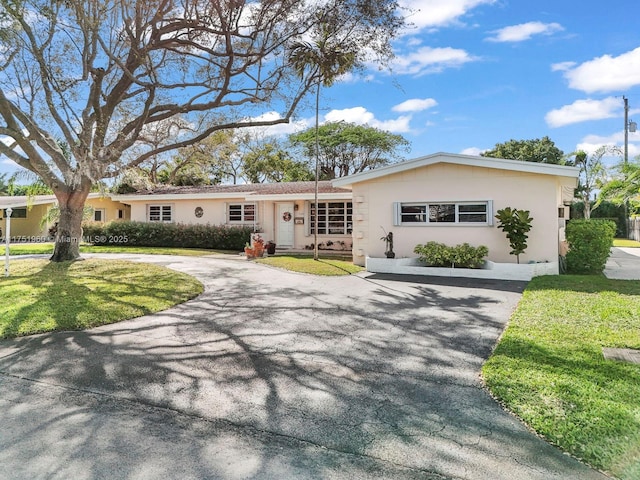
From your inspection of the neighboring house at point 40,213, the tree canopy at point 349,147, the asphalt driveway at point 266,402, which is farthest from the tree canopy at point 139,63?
the tree canopy at point 349,147

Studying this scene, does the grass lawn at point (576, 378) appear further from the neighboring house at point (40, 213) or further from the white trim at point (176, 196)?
the neighboring house at point (40, 213)

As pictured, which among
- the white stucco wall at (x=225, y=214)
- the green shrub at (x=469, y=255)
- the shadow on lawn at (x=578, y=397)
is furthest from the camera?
the white stucco wall at (x=225, y=214)

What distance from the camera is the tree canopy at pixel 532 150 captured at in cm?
3684

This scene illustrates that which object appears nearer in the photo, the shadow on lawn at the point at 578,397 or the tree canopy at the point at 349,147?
the shadow on lawn at the point at 578,397

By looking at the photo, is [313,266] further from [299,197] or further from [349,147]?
[349,147]

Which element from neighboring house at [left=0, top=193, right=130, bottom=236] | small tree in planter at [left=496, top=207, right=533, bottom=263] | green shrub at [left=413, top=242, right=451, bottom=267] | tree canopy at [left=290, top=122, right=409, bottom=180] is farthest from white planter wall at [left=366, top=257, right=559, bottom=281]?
tree canopy at [left=290, top=122, right=409, bottom=180]

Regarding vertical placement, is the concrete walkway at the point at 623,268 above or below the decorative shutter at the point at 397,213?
below

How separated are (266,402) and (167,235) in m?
18.8

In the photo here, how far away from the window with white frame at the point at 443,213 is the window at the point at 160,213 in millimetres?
14083

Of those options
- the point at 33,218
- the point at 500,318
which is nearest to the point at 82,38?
the point at 500,318

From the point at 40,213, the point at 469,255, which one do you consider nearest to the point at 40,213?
the point at 40,213

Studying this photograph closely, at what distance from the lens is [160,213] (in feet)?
73.0

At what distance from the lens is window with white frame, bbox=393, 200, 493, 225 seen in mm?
12195

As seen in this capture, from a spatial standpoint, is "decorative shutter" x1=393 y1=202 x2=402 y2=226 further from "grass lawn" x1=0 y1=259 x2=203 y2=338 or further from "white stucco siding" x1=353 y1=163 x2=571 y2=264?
"grass lawn" x1=0 y1=259 x2=203 y2=338
